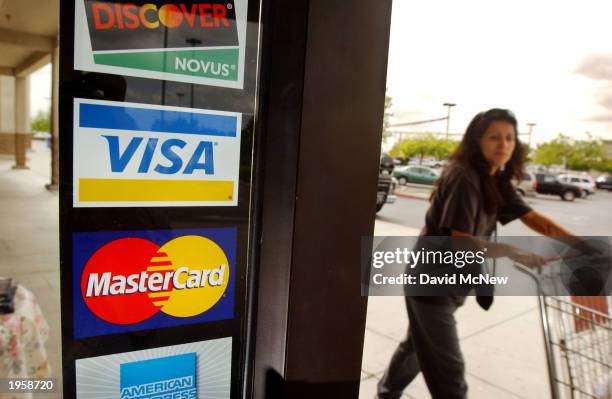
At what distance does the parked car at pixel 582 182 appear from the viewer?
2.04 m

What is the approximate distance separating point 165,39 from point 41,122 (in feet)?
1.53

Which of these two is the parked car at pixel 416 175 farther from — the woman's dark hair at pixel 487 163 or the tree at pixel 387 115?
the tree at pixel 387 115

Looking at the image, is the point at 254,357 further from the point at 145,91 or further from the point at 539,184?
the point at 539,184

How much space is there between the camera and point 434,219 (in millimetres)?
2195

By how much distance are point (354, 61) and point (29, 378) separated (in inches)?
56.7

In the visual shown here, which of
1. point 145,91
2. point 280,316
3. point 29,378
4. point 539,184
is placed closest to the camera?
point 145,91

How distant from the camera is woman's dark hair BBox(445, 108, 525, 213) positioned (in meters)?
2.10

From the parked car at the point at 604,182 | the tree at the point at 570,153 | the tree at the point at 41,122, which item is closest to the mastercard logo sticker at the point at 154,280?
the tree at the point at 41,122

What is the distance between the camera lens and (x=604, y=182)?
2037mm

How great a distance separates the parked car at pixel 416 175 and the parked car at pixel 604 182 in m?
0.69

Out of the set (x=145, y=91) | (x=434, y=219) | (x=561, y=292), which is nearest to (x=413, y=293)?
(x=434, y=219)

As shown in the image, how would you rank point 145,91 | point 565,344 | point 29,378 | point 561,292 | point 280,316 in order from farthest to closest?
point 561,292 → point 565,344 → point 280,316 → point 29,378 → point 145,91

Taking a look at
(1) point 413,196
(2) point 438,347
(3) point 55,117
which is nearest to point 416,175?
(1) point 413,196

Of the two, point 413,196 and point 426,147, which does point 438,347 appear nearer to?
point 413,196
